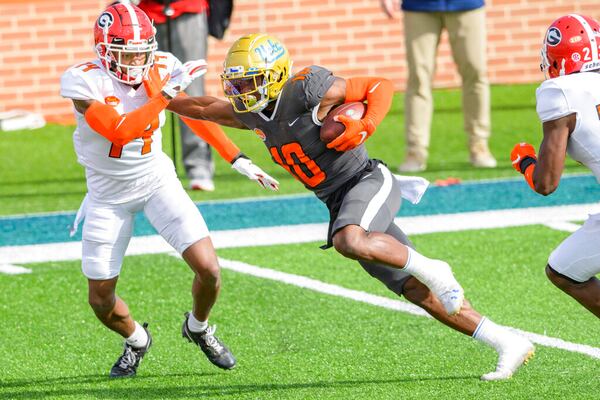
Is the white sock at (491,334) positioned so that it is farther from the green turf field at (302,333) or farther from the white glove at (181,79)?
the white glove at (181,79)

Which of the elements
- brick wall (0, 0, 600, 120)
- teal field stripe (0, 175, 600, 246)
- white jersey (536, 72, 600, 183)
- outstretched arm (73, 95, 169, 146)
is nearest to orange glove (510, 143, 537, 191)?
white jersey (536, 72, 600, 183)

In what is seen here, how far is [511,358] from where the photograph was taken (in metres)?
4.96

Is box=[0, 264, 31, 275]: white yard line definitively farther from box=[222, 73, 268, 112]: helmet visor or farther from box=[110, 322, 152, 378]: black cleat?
box=[222, 73, 268, 112]: helmet visor

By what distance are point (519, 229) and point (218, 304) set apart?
2.53m

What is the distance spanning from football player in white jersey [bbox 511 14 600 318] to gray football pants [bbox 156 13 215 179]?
16.6ft

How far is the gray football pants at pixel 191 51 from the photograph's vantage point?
957 centimetres

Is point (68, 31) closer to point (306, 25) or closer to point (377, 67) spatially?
point (306, 25)

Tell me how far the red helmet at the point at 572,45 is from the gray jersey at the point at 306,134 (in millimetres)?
995

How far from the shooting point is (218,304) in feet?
21.7

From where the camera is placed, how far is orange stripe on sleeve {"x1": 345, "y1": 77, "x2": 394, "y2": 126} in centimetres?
511

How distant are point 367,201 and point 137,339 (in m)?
1.26

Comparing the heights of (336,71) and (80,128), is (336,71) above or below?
below

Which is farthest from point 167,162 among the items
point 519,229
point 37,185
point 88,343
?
point 37,185

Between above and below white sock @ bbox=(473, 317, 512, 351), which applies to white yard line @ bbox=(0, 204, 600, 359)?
below
